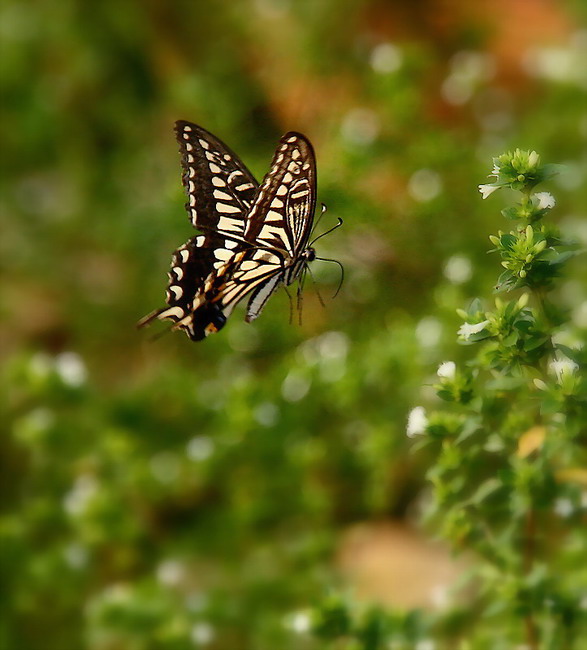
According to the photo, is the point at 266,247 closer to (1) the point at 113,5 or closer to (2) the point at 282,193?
(2) the point at 282,193

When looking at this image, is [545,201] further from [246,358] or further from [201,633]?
[246,358]

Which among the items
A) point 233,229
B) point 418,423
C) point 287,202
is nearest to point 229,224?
point 233,229

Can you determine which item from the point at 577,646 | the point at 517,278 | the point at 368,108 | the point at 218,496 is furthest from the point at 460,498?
the point at 368,108

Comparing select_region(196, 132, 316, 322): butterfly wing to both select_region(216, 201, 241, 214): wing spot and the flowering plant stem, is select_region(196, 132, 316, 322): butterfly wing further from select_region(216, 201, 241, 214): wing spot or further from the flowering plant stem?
the flowering plant stem

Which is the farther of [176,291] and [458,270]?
[458,270]

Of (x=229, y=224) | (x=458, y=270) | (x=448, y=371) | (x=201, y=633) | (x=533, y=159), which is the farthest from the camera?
(x=458, y=270)

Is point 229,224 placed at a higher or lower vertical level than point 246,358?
lower

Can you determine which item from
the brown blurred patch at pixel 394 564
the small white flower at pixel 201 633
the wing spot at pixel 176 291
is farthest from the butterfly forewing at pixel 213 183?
the brown blurred patch at pixel 394 564
